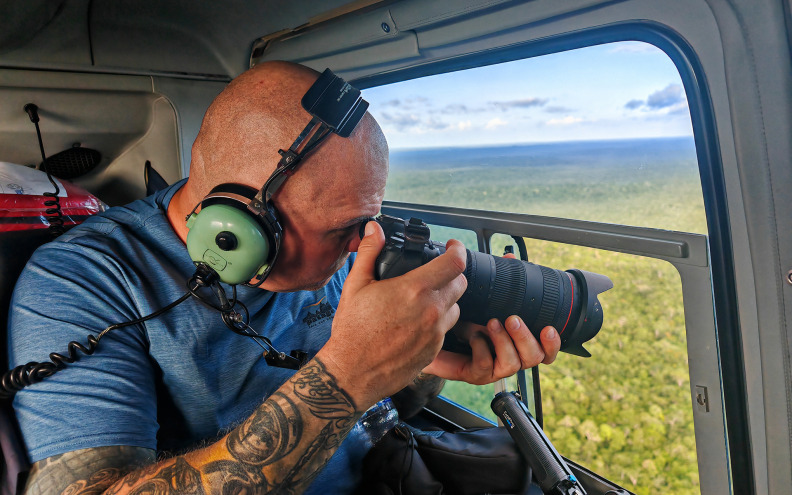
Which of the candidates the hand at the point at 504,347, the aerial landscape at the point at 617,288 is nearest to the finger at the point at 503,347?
the hand at the point at 504,347

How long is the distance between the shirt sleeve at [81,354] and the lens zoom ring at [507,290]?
2.73 ft

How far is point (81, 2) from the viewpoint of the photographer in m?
2.01

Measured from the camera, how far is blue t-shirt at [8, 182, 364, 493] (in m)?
1.03

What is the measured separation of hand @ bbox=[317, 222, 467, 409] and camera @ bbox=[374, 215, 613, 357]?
0.42ft

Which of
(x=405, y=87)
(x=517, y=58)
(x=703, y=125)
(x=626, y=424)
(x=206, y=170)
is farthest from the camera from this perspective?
(x=405, y=87)

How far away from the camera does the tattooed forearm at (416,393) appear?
5.82 feet

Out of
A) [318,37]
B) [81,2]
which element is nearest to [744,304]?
[318,37]

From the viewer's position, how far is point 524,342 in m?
1.29

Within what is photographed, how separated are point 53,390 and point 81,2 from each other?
66.8 inches

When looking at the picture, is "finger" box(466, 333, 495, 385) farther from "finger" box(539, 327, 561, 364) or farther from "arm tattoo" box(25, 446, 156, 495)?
"arm tattoo" box(25, 446, 156, 495)

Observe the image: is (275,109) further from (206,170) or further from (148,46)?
(148,46)

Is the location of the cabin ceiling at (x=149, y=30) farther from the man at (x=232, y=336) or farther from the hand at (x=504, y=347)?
the hand at (x=504, y=347)

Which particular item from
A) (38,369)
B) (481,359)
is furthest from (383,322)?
(38,369)

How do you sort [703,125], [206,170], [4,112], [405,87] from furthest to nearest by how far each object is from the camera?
[405,87] < [4,112] < [703,125] < [206,170]
